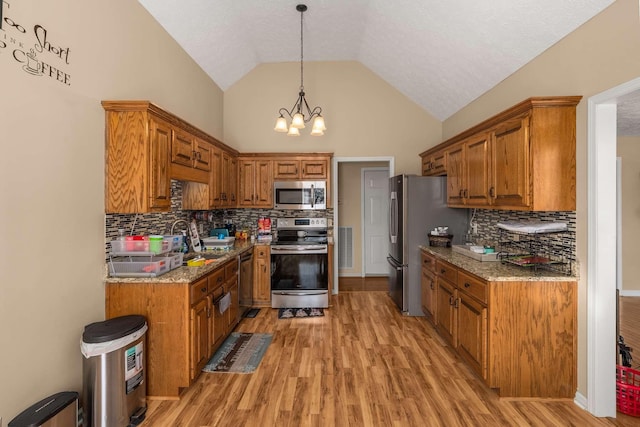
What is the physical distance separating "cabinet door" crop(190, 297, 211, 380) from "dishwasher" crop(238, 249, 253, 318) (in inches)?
41.3

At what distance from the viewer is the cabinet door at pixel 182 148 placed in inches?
106

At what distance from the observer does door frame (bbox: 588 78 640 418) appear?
6.90ft

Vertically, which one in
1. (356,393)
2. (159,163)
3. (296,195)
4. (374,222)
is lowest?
(356,393)

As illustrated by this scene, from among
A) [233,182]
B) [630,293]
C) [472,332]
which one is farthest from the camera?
[630,293]

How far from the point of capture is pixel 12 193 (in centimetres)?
166

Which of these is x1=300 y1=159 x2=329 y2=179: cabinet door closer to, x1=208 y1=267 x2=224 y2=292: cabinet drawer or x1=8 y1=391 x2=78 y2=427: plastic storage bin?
x1=208 y1=267 x2=224 y2=292: cabinet drawer

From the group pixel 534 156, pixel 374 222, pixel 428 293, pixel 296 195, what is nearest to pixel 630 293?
pixel 428 293

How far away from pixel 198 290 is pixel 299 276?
6.51 feet

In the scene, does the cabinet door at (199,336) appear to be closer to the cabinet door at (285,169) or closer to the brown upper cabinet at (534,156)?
the cabinet door at (285,169)

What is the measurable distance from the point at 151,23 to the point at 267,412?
346cm

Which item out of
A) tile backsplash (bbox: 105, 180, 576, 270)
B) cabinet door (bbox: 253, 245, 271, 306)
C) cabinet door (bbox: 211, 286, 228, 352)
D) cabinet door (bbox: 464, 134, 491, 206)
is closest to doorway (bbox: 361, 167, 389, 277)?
tile backsplash (bbox: 105, 180, 576, 270)

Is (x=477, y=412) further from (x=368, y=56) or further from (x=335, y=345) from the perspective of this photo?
(x=368, y=56)

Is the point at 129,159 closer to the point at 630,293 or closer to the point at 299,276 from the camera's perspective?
the point at 299,276

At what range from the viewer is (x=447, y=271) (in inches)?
123
